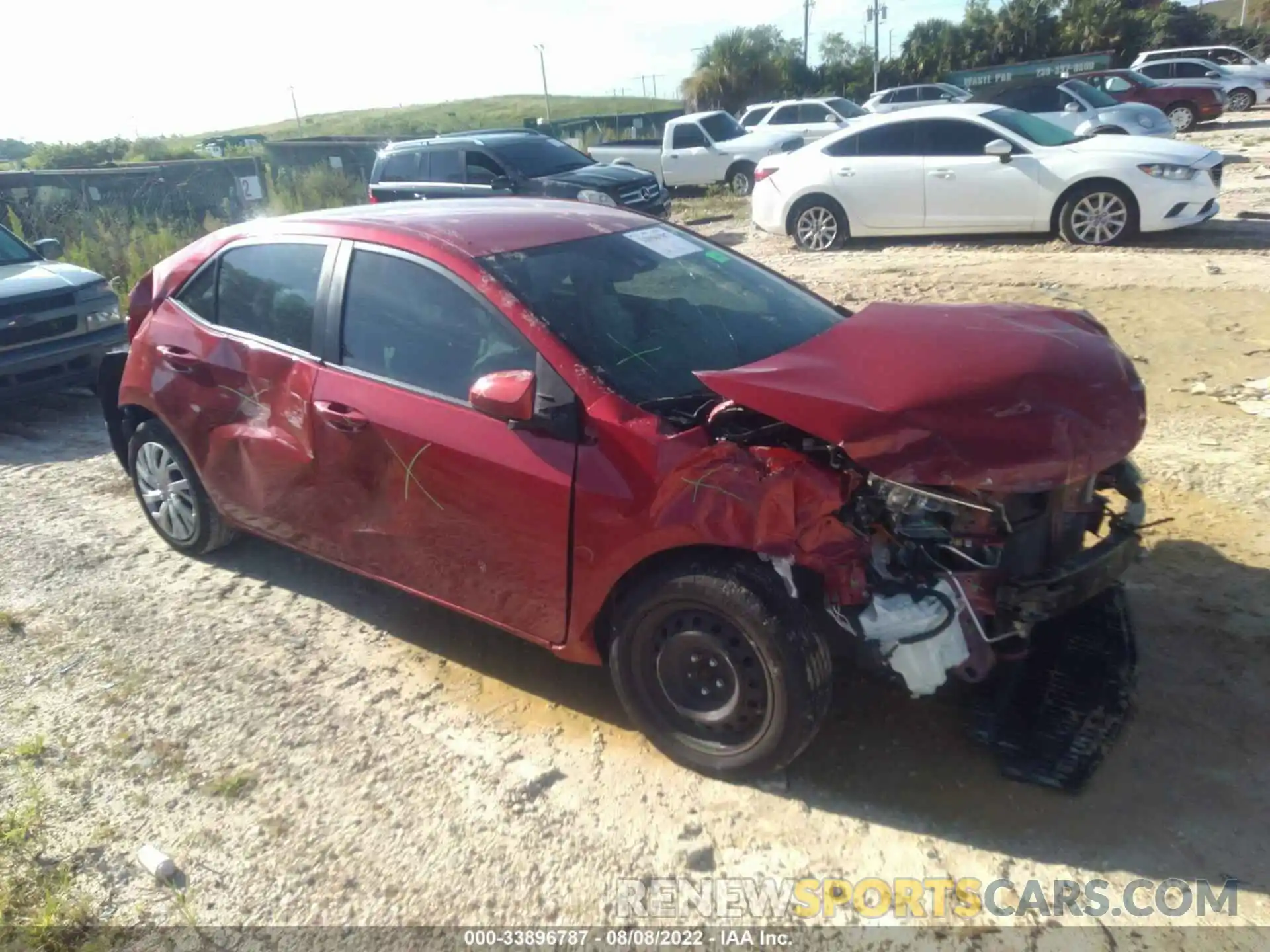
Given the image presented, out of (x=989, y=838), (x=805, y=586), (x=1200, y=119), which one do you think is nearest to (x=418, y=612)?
(x=805, y=586)

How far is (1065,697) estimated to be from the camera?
10.7ft

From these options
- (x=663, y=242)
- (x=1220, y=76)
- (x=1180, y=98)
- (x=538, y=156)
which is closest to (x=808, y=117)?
(x=1180, y=98)

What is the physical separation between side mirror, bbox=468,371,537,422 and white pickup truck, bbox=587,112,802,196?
16.5 meters

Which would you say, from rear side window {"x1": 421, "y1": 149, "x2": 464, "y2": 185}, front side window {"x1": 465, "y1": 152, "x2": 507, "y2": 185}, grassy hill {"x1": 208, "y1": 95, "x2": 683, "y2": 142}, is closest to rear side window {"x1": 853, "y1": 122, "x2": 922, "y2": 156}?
front side window {"x1": 465, "y1": 152, "x2": 507, "y2": 185}

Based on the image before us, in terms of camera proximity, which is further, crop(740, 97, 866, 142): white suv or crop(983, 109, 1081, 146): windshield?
crop(740, 97, 866, 142): white suv

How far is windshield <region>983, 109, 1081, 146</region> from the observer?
35.1 ft

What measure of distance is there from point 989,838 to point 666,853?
96 cm

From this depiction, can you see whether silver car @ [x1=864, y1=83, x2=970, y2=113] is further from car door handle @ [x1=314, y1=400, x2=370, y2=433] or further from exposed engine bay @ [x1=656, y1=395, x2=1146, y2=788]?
exposed engine bay @ [x1=656, y1=395, x2=1146, y2=788]

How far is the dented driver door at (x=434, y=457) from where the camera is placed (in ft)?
10.8

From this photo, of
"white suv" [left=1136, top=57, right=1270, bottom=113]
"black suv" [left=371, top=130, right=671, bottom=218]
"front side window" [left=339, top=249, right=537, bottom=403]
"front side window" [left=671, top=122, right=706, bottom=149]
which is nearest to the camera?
"front side window" [left=339, top=249, right=537, bottom=403]

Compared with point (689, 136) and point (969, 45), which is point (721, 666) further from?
point (969, 45)

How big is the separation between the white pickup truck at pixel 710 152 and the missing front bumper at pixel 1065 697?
16478 mm

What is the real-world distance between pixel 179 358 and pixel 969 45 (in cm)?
4506

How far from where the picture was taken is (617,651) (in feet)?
10.6
